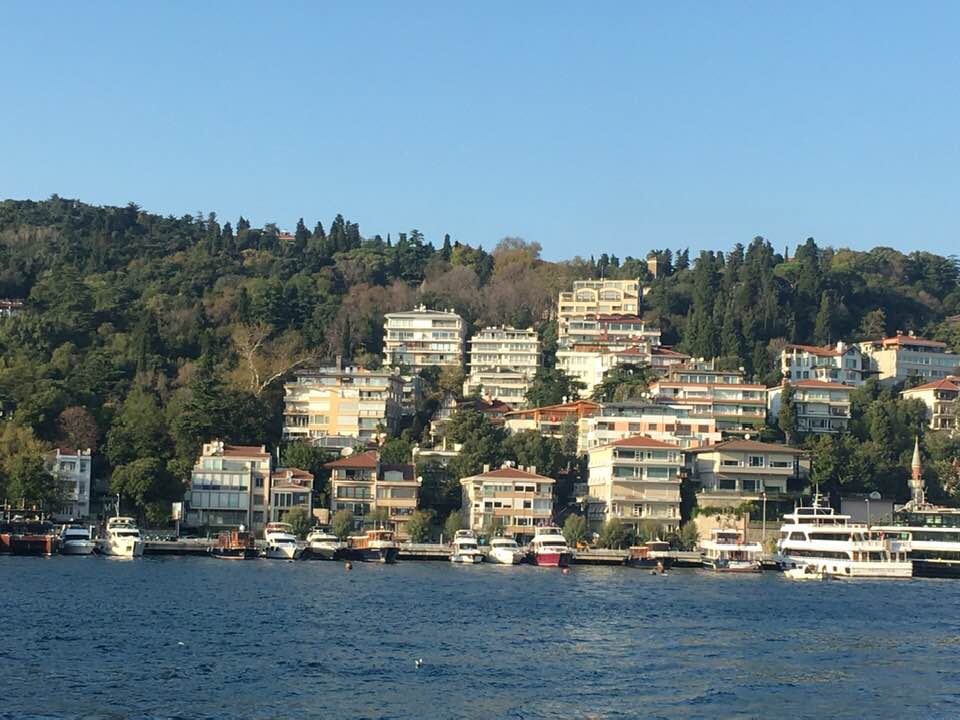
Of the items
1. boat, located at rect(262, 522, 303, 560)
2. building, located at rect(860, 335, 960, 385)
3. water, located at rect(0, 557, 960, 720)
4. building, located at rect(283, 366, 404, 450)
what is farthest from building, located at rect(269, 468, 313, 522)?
building, located at rect(860, 335, 960, 385)

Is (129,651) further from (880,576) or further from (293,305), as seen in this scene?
(293,305)

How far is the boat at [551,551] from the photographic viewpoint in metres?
92.9

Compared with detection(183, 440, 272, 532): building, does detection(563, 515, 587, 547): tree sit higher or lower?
lower

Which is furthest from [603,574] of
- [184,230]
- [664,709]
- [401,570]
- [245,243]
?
[184,230]

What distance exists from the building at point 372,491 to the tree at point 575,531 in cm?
1053

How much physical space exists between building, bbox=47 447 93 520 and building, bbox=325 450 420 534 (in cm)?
1586

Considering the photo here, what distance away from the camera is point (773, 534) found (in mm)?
105750

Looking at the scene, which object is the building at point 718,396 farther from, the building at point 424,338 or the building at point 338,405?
the building at point 424,338

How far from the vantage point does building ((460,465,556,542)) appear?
343 ft

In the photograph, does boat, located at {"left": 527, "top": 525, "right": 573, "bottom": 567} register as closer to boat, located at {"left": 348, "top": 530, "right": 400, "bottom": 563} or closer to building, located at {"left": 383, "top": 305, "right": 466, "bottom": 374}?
boat, located at {"left": 348, "top": 530, "right": 400, "bottom": 563}

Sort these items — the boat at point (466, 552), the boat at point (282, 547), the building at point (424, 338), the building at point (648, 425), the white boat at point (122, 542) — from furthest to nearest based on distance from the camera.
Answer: the building at point (424, 338)
the building at point (648, 425)
the boat at point (466, 552)
the boat at point (282, 547)
the white boat at point (122, 542)

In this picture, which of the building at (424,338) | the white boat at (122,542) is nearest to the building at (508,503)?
the white boat at (122,542)

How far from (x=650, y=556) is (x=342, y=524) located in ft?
66.8

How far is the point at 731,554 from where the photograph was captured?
94562mm
